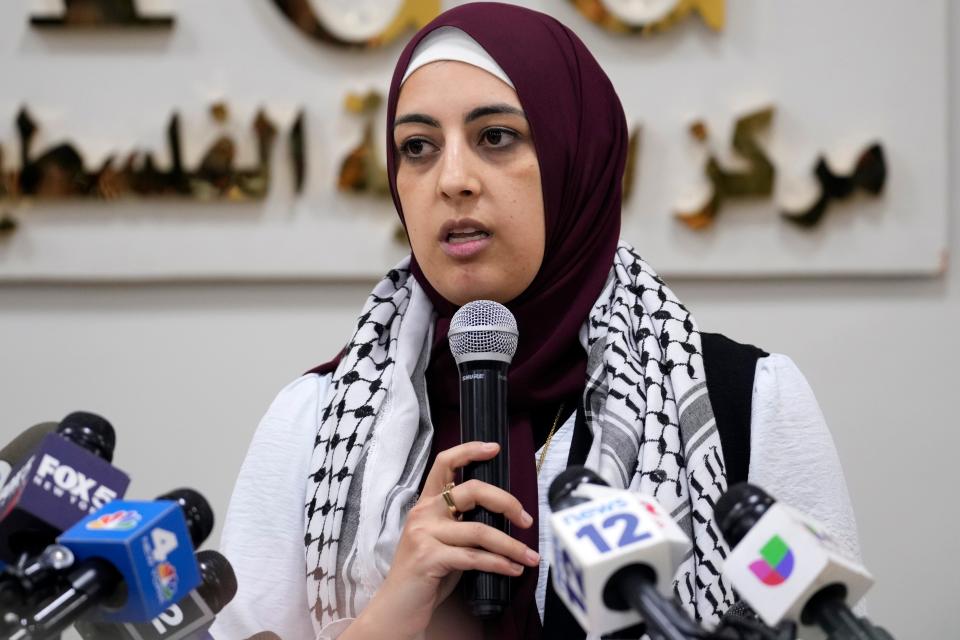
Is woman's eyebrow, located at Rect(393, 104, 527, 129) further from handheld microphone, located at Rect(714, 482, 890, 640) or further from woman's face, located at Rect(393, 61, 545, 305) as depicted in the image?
handheld microphone, located at Rect(714, 482, 890, 640)

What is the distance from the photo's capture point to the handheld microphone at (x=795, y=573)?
728mm

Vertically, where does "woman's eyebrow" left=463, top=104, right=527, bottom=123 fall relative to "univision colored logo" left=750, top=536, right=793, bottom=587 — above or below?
above

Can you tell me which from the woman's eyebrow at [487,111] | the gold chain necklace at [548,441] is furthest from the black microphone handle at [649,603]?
the woman's eyebrow at [487,111]

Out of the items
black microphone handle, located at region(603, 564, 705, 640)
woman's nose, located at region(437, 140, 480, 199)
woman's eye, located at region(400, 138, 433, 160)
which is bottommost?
black microphone handle, located at region(603, 564, 705, 640)

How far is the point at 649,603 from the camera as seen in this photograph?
2.34ft

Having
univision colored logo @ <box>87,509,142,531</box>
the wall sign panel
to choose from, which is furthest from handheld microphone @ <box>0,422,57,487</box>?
the wall sign panel

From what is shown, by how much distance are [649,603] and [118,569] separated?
0.34 m

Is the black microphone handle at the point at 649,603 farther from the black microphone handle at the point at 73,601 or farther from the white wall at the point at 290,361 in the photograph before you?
the white wall at the point at 290,361

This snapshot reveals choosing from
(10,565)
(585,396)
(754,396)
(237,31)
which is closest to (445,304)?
(585,396)

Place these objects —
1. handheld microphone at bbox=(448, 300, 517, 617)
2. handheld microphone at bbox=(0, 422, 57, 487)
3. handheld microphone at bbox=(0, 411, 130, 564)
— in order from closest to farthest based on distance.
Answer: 1. handheld microphone at bbox=(0, 411, 130, 564)
2. handheld microphone at bbox=(0, 422, 57, 487)
3. handheld microphone at bbox=(448, 300, 517, 617)

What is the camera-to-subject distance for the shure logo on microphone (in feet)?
2.64

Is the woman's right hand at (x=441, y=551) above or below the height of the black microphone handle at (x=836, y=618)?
below

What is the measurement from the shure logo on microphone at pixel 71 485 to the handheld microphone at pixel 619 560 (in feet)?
1.09

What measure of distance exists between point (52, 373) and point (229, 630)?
1.30 meters
